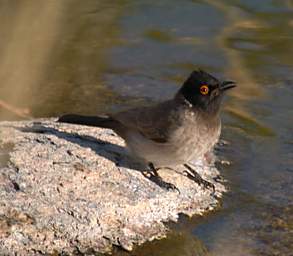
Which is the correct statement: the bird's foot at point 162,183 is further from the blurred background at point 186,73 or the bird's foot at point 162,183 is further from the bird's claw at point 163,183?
the blurred background at point 186,73

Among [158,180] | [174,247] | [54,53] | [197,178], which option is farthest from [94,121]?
[54,53]

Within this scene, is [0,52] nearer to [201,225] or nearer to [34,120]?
[34,120]

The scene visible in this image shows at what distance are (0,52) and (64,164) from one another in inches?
170

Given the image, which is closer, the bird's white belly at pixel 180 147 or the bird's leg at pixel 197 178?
the bird's white belly at pixel 180 147

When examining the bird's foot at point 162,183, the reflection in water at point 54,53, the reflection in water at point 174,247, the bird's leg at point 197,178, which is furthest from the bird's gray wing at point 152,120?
the reflection in water at point 54,53

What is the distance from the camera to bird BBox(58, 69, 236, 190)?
6.77 meters

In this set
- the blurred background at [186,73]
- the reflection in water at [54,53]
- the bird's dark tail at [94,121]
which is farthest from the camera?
the reflection in water at [54,53]

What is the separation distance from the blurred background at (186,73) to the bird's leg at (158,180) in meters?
0.32

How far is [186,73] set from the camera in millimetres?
10016

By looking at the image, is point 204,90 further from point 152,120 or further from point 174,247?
point 174,247

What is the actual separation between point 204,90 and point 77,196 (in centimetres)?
124

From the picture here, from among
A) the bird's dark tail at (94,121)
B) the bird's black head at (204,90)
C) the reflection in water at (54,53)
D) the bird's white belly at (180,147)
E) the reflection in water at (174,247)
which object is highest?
the bird's black head at (204,90)

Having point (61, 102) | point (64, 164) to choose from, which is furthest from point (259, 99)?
point (64, 164)

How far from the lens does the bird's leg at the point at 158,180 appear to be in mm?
6824
